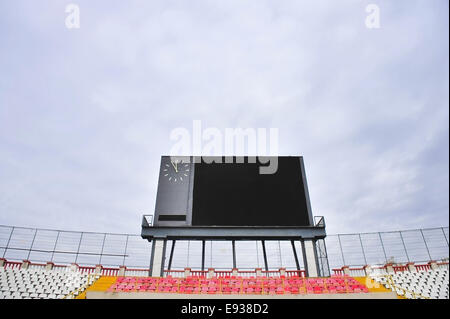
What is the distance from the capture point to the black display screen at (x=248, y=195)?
1698 cm

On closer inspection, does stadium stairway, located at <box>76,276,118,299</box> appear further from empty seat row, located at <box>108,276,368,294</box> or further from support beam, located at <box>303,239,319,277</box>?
support beam, located at <box>303,239,319,277</box>

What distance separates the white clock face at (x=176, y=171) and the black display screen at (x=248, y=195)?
32.6 inches

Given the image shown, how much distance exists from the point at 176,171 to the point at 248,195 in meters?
5.74

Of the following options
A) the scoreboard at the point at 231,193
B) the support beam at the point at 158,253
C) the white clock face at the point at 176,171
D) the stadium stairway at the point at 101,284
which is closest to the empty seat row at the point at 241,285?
the stadium stairway at the point at 101,284

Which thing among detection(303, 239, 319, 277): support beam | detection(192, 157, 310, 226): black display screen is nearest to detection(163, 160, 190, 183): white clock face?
detection(192, 157, 310, 226): black display screen

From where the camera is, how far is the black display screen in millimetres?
16984

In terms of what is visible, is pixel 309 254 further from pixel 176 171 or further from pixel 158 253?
pixel 176 171

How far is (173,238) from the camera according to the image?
16609 mm

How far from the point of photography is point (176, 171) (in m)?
19.0

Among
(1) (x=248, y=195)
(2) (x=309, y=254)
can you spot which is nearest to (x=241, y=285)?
(2) (x=309, y=254)
